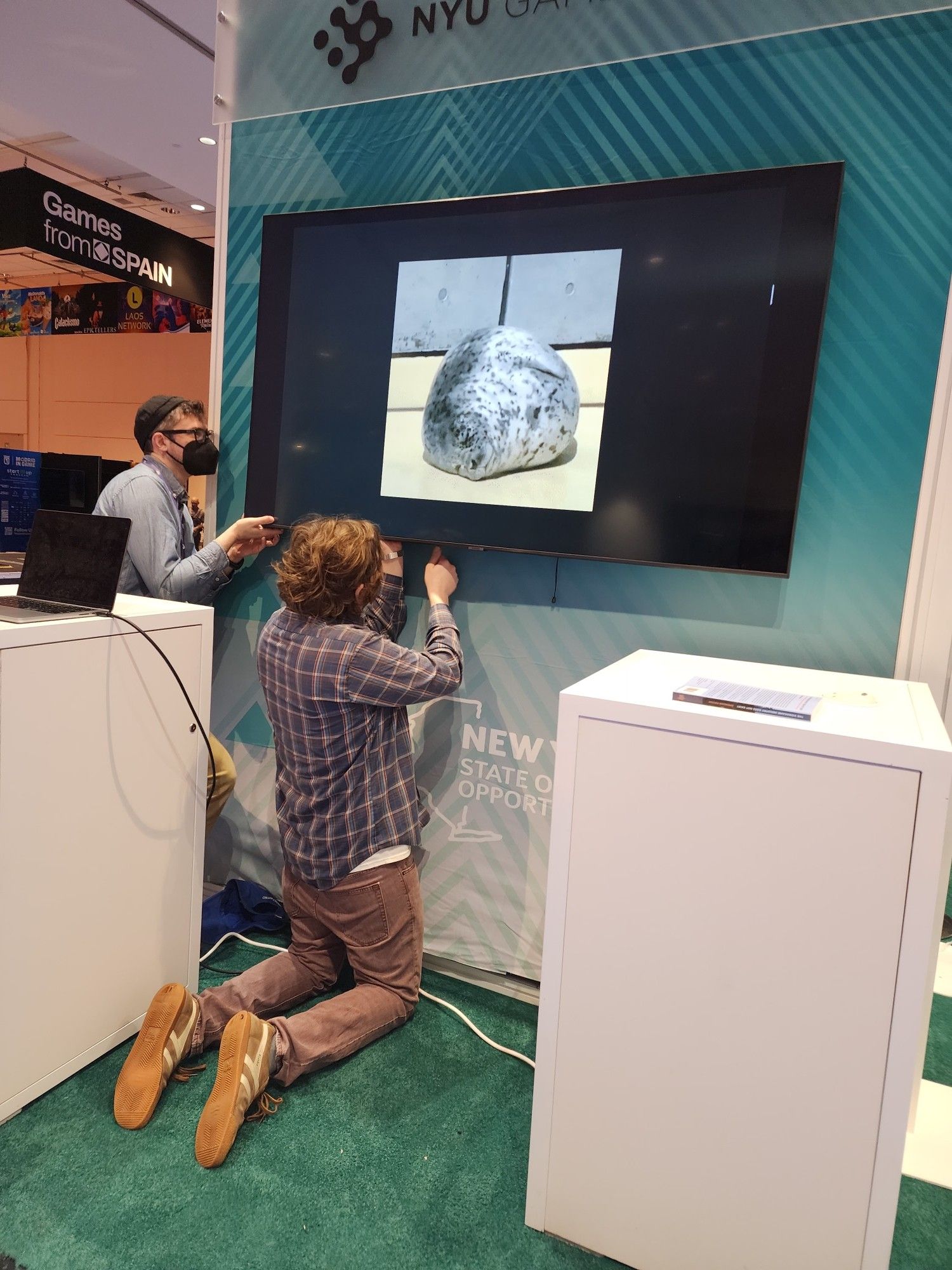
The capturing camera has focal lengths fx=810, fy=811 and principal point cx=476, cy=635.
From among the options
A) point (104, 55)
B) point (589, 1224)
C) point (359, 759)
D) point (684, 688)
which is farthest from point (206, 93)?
point (589, 1224)

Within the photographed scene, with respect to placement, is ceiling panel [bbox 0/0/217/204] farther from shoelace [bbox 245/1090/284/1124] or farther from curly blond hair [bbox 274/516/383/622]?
shoelace [bbox 245/1090/284/1124]

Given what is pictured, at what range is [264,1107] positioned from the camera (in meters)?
1.80

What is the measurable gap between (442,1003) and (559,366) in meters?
1.76

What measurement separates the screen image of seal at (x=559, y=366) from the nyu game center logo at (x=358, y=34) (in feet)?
1.40

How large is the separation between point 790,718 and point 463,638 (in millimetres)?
1158

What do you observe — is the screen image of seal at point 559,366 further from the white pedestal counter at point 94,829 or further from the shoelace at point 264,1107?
the shoelace at point 264,1107

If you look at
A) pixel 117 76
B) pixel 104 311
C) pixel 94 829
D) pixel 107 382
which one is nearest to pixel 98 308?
pixel 104 311

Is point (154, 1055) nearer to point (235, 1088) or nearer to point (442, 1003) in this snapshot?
point (235, 1088)

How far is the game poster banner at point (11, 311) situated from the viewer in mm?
9266

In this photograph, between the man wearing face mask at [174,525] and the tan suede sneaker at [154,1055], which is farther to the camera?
the man wearing face mask at [174,525]

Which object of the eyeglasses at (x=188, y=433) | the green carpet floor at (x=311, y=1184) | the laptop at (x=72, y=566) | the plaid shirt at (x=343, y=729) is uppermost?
the eyeglasses at (x=188, y=433)

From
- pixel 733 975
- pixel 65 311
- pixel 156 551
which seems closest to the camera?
pixel 733 975

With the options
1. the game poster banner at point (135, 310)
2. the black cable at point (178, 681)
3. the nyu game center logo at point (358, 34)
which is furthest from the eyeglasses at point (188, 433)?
the game poster banner at point (135, 310)

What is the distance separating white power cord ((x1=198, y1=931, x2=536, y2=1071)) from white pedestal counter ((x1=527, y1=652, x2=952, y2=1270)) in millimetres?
394
